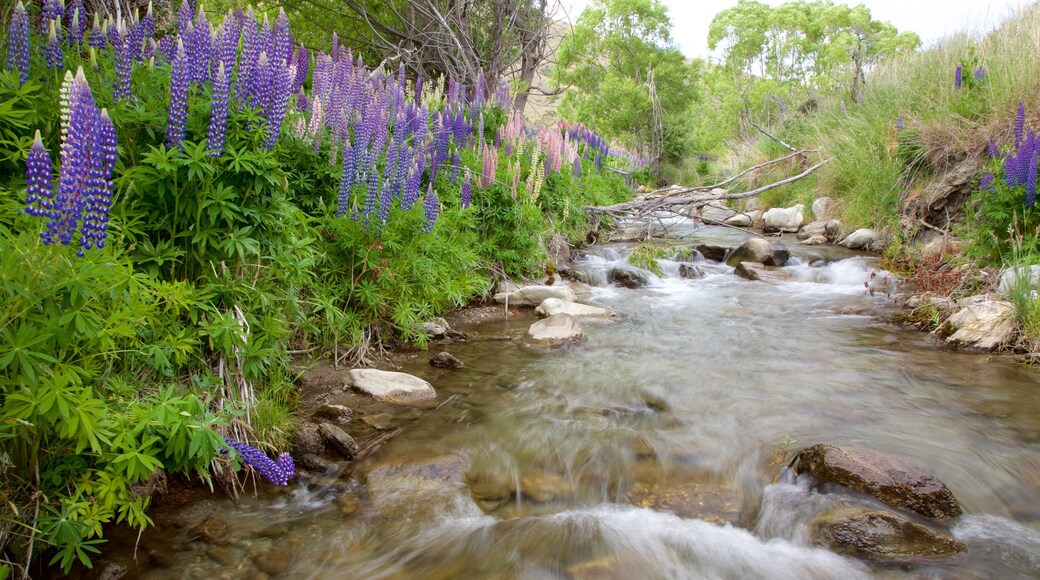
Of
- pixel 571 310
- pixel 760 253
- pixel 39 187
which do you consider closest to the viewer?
pixel 39 187

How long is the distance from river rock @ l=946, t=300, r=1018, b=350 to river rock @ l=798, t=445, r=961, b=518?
10.6 feet

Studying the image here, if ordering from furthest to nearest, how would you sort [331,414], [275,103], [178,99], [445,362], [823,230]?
[823,230] < [445,362] < [331,414] < [275,103] < [178,99]

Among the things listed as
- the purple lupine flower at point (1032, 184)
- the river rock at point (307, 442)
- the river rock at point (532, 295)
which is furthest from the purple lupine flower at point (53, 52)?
the purple lupine flower at point (1032, 184)

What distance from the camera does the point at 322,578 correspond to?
110 inches

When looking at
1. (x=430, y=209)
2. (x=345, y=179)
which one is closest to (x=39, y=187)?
(x=345, y=179)

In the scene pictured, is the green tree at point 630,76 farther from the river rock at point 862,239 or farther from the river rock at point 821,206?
the river rock at point 862,239

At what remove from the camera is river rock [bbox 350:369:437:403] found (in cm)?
435

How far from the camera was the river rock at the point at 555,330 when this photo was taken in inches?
240

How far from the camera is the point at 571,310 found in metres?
7.03

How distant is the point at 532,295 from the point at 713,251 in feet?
18.0

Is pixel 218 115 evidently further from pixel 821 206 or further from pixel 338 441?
pixel 821 206

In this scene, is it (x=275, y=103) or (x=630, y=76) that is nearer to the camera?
(x=275, y=103)

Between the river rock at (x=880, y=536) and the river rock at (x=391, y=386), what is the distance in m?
2.74

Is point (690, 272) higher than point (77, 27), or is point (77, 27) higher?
point (77, 27)
